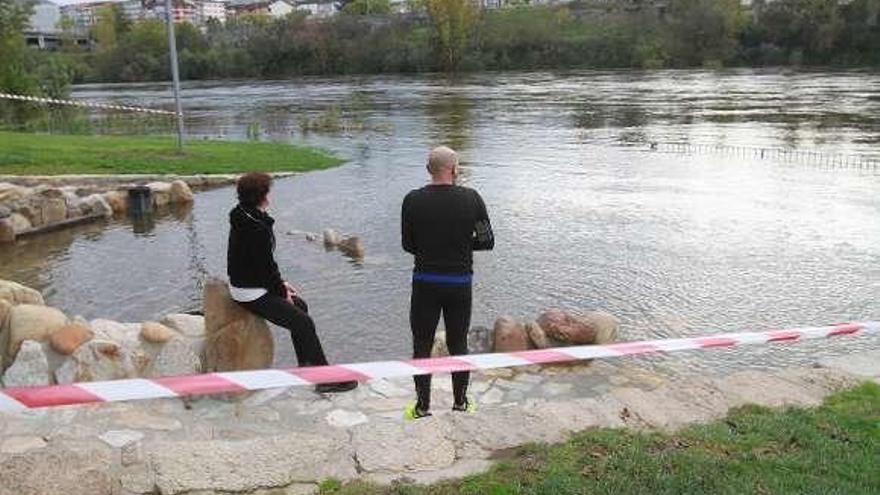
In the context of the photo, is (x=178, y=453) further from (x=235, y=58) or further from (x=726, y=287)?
(x=235, y=58)

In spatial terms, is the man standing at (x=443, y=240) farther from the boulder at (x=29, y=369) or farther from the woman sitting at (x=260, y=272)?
the boulder at (x=29, y=369)

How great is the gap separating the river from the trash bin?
675mm

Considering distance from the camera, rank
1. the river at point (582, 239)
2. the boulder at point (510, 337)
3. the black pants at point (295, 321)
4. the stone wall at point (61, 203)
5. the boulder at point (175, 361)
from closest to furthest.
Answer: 1. the black pants at point (295, 321)
2. the boulder at point (175, 361)
3. the boulder at point (510, 337)
4. the river at point (582, 239)
5. the stone wall at point (61, 203)

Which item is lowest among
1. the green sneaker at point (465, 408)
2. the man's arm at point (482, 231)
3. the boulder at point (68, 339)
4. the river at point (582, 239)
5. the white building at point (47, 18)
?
the river at point (582, 239)

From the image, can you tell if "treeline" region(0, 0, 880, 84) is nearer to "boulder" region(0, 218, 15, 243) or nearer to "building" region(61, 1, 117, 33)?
"building" region(61, 1, 117, 33)

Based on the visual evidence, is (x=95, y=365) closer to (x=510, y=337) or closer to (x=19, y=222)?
(x=510, y=337)

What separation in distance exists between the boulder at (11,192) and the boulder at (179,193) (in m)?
2.58

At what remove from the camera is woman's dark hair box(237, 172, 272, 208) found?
19.4 feet

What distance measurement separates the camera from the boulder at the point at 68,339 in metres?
6.69

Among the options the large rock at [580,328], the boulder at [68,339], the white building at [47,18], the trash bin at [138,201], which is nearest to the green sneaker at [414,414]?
the large rock at [580,328]

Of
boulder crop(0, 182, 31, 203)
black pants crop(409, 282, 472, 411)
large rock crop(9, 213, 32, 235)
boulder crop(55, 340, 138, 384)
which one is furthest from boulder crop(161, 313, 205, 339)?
boulder crop(0, 182, 31, 203)

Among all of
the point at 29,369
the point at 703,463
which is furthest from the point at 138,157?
the point at 703,463

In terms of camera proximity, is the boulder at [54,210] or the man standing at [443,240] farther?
the boulder at [54,210]

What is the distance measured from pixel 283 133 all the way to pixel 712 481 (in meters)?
27.9
